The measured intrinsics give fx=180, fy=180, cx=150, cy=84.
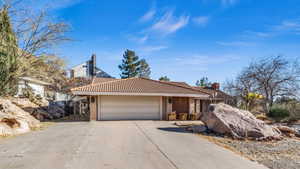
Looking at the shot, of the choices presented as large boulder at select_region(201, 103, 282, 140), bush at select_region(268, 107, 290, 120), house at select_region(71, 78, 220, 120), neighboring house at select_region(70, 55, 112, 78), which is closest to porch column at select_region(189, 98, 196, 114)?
house at select_region(71, 78, 220, 120)

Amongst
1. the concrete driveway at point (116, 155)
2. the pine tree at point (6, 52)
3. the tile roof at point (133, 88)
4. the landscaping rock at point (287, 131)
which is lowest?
the landscaping rock at point (287, 131)

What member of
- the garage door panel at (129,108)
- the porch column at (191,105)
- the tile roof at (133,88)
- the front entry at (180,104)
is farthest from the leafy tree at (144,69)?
the garage door panel at (129,108)

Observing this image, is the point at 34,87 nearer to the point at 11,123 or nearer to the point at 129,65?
the point at 11,123

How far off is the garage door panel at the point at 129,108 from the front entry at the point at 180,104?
183 centimetres

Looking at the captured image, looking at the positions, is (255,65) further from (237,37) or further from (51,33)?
(51,33)

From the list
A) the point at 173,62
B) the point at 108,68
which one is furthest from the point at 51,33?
the point at 108,68

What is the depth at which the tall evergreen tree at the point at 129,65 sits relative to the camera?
4000 cm

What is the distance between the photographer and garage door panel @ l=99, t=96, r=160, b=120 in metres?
14.9

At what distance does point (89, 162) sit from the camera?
16.2 ft

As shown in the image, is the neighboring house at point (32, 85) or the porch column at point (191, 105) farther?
the neighboring house at point (32, 85)

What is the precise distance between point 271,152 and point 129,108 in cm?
1070

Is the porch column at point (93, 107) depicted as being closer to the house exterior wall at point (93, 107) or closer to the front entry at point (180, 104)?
the house exterior wall at point (93, 107)

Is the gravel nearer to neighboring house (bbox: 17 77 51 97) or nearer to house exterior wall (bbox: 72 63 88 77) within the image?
neighboring house (bbox: 17 77 51 97)

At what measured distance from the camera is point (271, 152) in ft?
21.7
